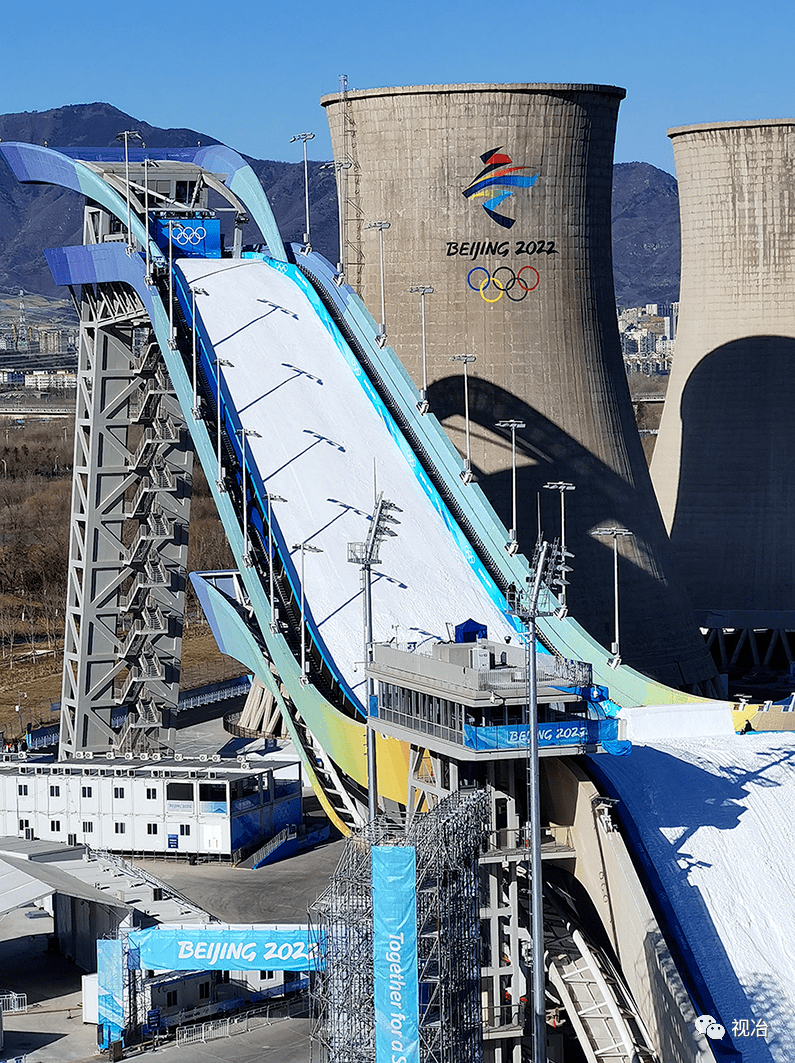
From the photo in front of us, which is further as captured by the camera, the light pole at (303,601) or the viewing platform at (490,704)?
the light pole at (303,601)

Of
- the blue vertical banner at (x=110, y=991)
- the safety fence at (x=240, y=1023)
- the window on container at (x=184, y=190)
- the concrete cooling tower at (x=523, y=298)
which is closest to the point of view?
the blue vertical banner at (x=110, y=991)

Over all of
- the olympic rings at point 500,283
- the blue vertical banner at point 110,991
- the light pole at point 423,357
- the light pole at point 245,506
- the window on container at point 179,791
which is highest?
the olympic rings at point 500,283

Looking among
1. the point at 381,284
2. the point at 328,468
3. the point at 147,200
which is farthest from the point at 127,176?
the point at 328,468

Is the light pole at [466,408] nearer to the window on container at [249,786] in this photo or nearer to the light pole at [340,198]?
the light pole at [340,198]

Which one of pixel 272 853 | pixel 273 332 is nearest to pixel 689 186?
pixel 273 332

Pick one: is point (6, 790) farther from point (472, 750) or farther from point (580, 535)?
point (472, 750)

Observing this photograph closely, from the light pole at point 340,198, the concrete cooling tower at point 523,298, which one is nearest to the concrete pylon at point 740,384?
the concrete cooling tower at point 523,298

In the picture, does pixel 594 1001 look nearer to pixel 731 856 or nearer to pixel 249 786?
pixel 731 856

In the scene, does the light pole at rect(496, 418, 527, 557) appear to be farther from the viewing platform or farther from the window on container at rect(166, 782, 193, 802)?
the viewing platform
